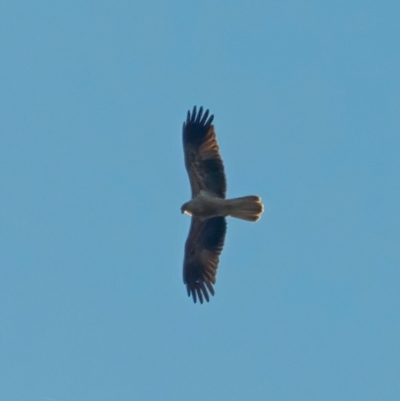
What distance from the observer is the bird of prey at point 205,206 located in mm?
26297

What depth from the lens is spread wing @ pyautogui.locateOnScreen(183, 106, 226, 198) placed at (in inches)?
1059

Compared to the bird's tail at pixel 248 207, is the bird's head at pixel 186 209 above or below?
above

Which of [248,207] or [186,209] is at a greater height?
[186,209]

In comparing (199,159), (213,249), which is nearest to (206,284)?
(213,249)

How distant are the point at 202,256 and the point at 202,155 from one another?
2.15 metres

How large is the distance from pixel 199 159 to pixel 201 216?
110 centimetres

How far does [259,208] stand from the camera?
25875 mm

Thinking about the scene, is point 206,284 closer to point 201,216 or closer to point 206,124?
point 201,216

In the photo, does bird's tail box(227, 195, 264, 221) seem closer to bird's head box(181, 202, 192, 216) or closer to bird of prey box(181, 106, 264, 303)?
bird of prey box(181, 106, 264, 303)

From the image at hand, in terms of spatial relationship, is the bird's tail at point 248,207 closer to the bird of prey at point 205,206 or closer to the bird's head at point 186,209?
the bird of prey at point 205,206

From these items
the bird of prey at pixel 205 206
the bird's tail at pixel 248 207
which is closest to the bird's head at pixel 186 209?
the bird of prey at pixel 205 206

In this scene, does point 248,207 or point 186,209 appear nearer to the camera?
point 248,207

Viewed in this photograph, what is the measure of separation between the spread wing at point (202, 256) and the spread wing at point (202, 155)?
2.98 ft

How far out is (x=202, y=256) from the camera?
2781cm
